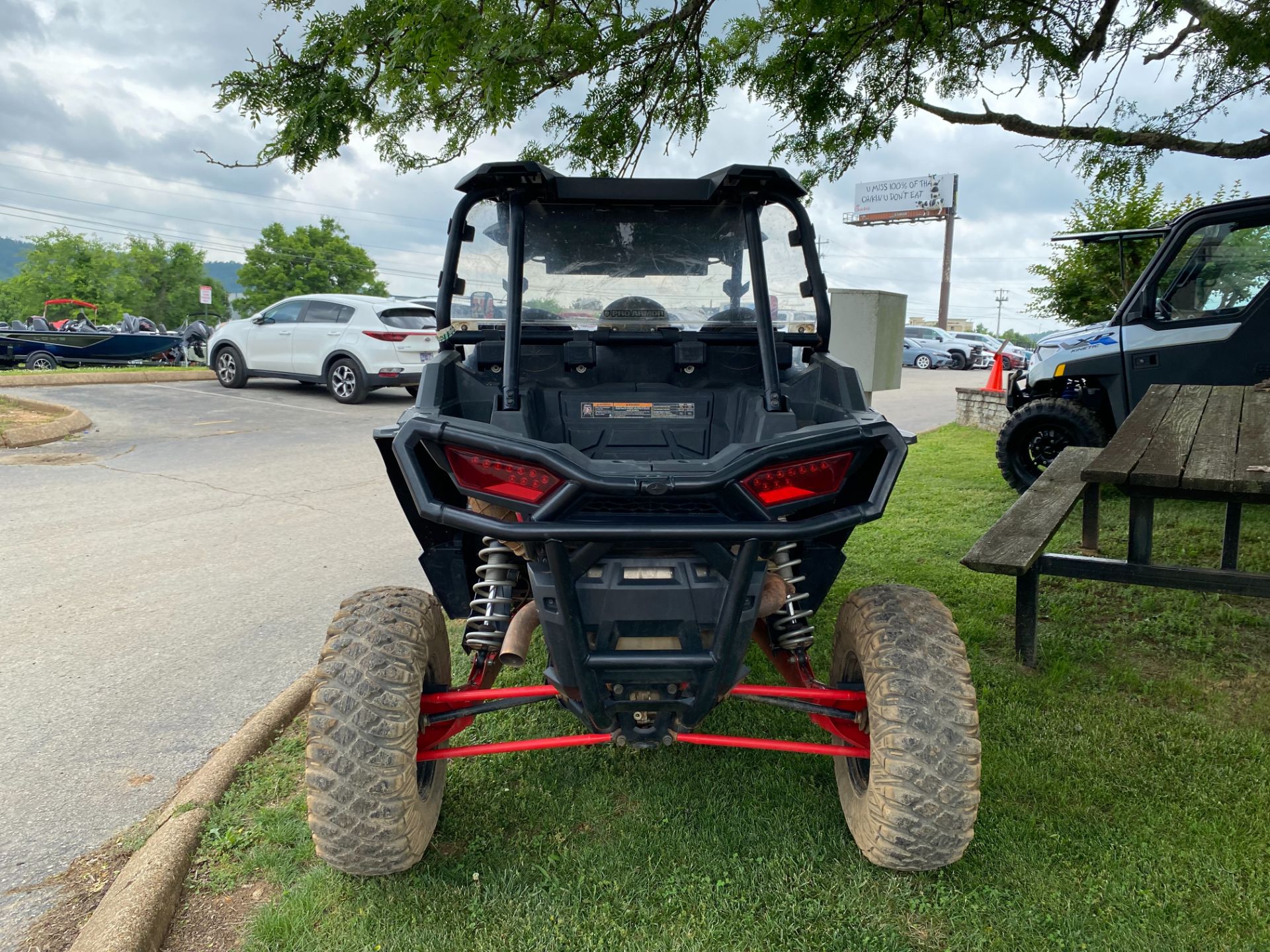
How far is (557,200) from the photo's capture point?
3.20m

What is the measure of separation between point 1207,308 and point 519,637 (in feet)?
21.5

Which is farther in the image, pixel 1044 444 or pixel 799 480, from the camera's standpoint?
pixel 1044 444

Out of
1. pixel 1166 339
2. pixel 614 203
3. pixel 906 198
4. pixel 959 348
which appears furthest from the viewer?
pixel 906 198

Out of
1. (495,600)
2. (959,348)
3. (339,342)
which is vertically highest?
(959,348)

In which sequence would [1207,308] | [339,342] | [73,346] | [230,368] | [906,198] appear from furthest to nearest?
[906,198] < [73,346] < [230,368] < [339,342] < [1207,308]

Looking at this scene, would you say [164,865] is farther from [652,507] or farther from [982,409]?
[982,409]

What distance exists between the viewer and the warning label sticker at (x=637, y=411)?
3334 millimetres

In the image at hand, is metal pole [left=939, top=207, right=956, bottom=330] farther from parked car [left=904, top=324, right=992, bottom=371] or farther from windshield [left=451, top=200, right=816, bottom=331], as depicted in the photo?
windshield [left=451, top=200, right=816, bottom=331]

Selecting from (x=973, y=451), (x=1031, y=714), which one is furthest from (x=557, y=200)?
(x=973, y=451)

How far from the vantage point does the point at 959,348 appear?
110 ft

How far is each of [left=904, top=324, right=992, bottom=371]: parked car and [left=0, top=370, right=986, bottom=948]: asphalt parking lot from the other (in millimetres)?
28244

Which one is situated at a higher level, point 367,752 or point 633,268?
point 633,268

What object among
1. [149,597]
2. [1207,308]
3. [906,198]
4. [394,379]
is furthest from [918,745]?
[906,198]

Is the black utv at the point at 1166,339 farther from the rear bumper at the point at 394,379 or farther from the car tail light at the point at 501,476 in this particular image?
the rear bumper at the point at 394,379
